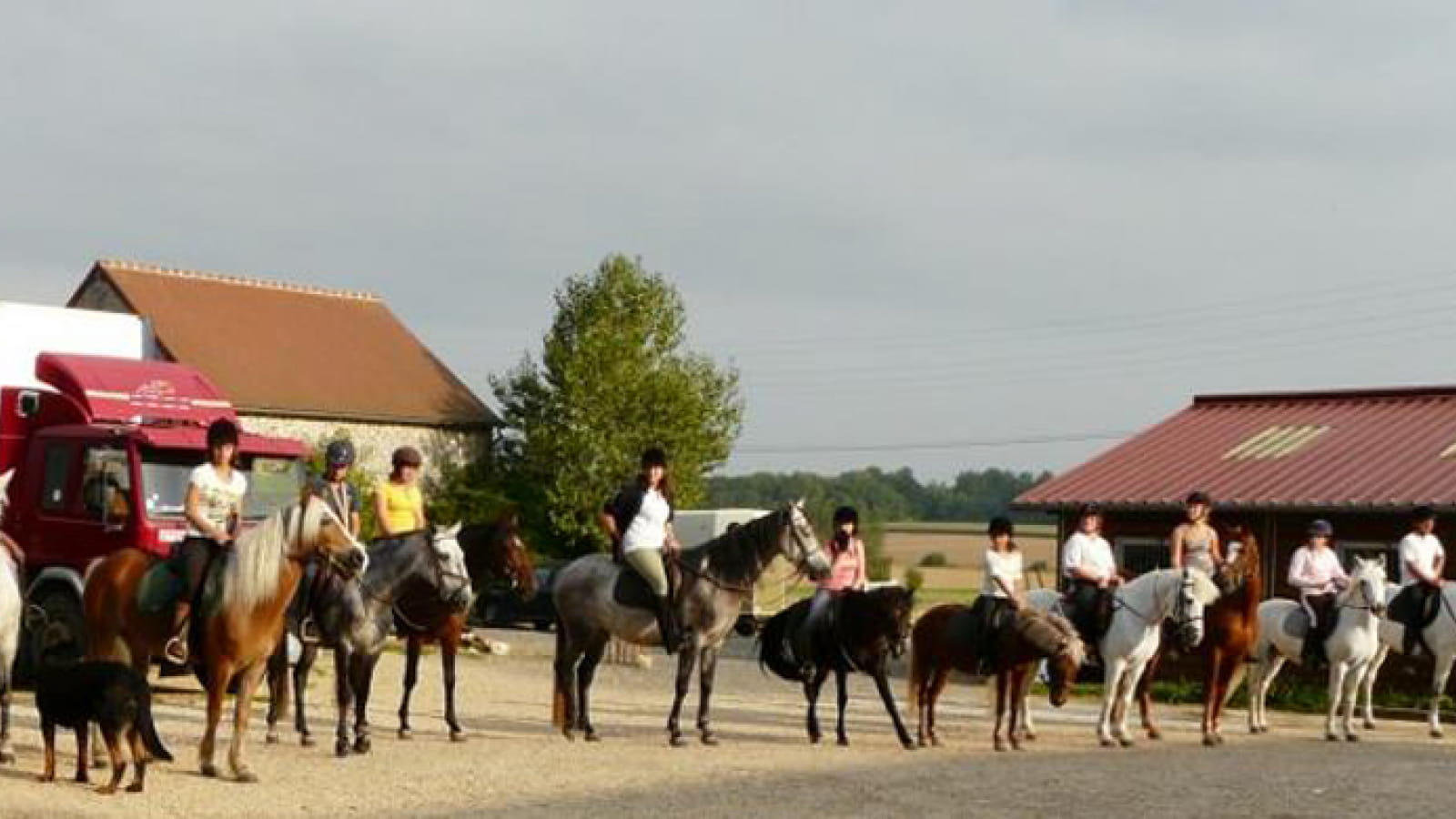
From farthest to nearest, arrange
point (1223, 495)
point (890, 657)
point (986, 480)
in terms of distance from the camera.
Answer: point (986, 480)
point (1223, 495)
point (890, 657)

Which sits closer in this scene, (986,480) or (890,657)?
(890,657)

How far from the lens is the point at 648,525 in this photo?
17.0 meters

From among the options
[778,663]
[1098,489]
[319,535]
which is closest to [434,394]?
[1098,489]

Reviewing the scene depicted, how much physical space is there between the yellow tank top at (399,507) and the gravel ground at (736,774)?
1.92 metres

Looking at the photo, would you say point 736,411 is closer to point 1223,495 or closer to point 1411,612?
point 1223,495

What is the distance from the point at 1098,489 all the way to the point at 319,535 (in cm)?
1898

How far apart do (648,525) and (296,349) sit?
36.2 meters

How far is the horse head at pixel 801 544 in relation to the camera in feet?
55.2

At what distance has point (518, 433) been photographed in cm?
5431

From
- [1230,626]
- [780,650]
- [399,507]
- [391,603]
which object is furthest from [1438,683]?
[391,603]

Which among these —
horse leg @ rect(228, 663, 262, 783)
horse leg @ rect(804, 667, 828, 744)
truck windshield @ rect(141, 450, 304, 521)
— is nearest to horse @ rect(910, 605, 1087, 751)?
horse leg @ rect(804, 667, 828, 744)

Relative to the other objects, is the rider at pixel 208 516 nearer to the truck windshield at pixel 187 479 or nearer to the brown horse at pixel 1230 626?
the truck windshield at pixel 187 479

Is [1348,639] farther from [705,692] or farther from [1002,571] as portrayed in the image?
[705,692]

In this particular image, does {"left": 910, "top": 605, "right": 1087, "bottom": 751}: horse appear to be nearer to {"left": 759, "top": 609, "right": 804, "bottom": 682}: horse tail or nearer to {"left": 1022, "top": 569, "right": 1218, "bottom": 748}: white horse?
{"left": 1022, "top": 569, "right": 1218, "bottom": 748}: white horse
